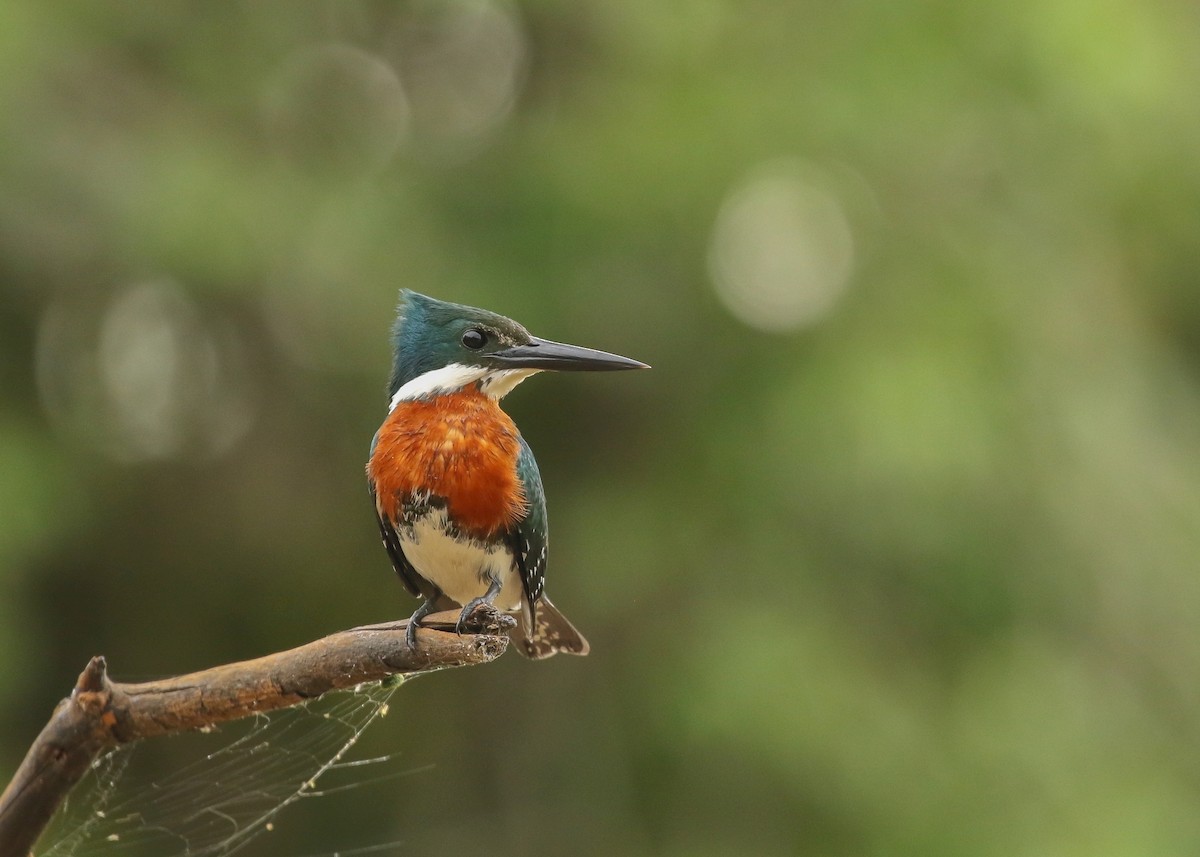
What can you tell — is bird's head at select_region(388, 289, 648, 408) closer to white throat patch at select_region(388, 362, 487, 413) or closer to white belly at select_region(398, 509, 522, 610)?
white throat patch at select_region(388, 362, 487, 413)

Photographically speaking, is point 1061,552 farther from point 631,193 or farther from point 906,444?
point 631,193

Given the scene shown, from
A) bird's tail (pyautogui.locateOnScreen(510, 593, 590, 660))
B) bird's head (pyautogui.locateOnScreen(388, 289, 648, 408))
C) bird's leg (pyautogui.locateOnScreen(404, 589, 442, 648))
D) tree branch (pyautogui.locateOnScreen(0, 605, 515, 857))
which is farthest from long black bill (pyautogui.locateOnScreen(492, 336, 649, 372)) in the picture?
tree branch (pyautogui.locateOnScreen(0, 605, 515, 857))

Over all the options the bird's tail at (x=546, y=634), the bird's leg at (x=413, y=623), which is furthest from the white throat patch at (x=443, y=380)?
the bird's tail at (x=546, y=634)

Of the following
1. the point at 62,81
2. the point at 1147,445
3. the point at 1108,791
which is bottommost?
the point at 1108,791

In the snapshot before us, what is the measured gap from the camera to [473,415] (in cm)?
277

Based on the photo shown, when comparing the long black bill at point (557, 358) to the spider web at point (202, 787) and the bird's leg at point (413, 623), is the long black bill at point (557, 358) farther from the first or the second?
the spider web at point (202, 787)

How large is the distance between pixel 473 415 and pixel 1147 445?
307cm

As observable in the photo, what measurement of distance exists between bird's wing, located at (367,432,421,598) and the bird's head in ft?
0.57

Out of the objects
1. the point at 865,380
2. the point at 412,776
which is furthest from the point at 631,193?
the point at 412,776

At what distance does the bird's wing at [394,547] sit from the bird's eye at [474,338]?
0.90 feet

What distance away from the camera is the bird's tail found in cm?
320

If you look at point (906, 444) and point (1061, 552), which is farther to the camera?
point (1061, 552)

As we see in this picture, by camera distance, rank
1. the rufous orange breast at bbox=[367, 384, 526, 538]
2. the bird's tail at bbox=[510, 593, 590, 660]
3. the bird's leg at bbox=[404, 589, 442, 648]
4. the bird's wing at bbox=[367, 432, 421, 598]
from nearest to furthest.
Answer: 1. the bird's leg at bbox=[404, 589, 442, 648]
2. the rufous orange breast at bbox=[367, 384, 526, 538]
3. the bird's wing at bbox=[367, 432, 421, 598]
4. the bird's tail at bbox=[510, 593, 590, 660]

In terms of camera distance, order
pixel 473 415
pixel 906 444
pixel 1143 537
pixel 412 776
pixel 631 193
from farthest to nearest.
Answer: pixel 412 776 → pixel 1143 537 → pixel 631 193 → pixel 906 444 → pixel 473 415
